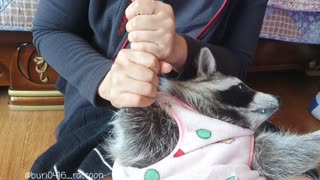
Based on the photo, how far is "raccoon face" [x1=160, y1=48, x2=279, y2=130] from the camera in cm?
40

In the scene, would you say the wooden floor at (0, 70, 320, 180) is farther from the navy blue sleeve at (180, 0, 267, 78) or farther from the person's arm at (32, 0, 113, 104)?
the person's arm at (32, 0, 113, 104)

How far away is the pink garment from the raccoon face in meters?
0.01

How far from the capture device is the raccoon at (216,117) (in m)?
0.39

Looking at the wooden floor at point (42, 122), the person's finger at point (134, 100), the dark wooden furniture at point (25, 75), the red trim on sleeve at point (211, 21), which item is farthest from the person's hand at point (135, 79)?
the dark wooden furniture at point (25, 75)

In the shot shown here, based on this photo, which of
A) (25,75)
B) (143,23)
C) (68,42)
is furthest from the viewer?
(25,75)

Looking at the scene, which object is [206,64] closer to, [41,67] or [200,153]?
[200,153]

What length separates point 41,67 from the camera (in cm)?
116

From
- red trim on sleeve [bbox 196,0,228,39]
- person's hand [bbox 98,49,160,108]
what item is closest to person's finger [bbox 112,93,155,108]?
person's hand [bbox 98,49,160,108]

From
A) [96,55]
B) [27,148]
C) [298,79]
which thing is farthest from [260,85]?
[96,55]

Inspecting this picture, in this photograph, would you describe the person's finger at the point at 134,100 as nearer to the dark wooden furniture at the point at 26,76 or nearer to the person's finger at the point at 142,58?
the person's finger at the point at 142,58

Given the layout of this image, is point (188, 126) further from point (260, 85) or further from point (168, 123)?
point (260, 85)

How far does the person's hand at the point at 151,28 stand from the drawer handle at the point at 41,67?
843 mm

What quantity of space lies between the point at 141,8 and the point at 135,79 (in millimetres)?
70

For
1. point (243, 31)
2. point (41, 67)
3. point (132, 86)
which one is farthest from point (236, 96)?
point (41, 67)
